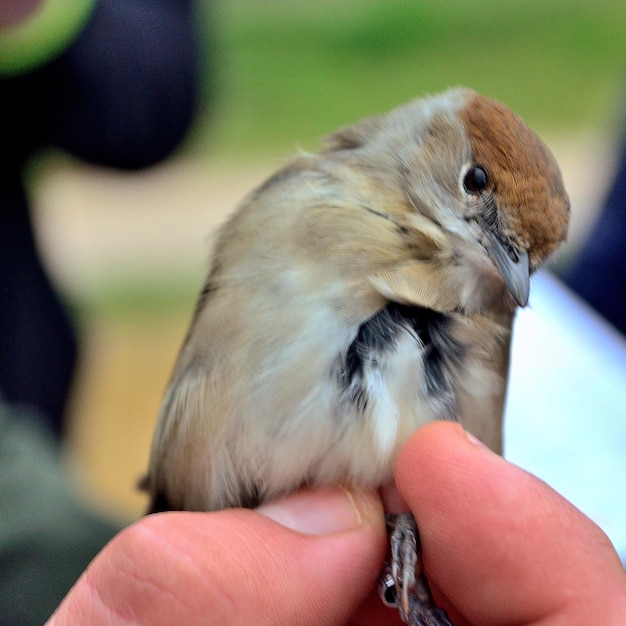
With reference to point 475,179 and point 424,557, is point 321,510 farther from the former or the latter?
point 475,179

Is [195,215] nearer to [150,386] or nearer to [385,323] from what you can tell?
[150,386]

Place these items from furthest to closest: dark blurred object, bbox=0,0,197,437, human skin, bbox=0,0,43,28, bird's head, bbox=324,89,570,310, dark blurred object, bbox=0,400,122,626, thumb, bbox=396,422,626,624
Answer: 1. dark blurred object, bbox=0,0,197,437
2. human skin, bbox=0,0,43,28
3. dark blurred object, bbox=0,400,122,626
4. bird's head, bbox=324,89,570,310
5. thumb, bbox=396,422,626,624

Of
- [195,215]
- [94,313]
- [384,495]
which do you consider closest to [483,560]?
[384,495]

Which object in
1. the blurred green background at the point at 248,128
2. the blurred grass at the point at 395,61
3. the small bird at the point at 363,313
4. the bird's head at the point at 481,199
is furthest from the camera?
the blurred grass at the point at 395,61

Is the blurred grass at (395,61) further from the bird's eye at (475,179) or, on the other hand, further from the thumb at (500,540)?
the thumb at (500,540)

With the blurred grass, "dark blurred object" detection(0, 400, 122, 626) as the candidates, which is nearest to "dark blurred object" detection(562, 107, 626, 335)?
the blurred grass

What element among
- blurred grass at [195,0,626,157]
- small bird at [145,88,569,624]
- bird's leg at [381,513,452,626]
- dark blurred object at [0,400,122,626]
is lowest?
dark blurred object at [0,400,122,626]

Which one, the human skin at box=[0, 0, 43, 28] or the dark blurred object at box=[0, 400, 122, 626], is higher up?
the human skin at box=[0, 0, 43, 28]

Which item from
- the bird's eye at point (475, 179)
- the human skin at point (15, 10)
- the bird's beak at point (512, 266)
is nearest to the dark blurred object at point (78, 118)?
the human skin at point (15, 10)

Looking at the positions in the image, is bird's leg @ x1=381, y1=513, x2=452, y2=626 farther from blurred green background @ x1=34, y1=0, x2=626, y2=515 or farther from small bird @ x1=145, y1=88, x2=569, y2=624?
blurred green background @ x1=34, y1=0, x2=626, y2=515
